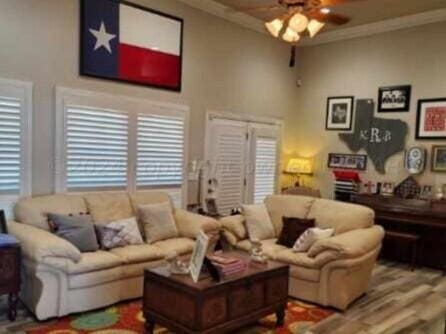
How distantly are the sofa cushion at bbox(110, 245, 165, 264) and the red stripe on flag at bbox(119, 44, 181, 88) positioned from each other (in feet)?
6.78

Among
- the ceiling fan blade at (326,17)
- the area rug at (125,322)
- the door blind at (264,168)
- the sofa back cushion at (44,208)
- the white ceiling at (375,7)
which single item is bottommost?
the area rug at (125,322)

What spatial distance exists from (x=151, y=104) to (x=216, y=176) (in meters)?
1.54

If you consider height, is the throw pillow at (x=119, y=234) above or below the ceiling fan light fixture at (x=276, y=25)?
below

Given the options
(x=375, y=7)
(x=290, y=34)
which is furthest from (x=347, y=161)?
(x=290, y=34)

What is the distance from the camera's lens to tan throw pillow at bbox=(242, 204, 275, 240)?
15.6 ft

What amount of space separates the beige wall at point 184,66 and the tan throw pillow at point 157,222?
104cm

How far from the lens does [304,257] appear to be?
4109mm

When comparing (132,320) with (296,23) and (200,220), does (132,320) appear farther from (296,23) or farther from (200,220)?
(296,23)

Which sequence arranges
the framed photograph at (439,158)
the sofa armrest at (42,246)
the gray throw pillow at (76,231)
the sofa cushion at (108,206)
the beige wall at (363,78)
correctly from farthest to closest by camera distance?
the beige wall at (363,78)
the framed photograph at (439,158)
the sofa cushion at (108,206)
the gray throw pillow at (76,231)
the sofa armrest at (42,246)

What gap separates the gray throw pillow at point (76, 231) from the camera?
3787 mm

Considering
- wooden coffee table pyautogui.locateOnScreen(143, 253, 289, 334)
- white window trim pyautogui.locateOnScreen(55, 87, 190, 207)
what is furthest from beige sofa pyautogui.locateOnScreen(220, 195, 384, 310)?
white window trim pyautogui.locateOnScreen(55, 87, 190, 207)

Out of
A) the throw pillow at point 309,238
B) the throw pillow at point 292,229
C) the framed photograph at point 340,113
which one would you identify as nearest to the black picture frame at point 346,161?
the framed photograph at point 340,113

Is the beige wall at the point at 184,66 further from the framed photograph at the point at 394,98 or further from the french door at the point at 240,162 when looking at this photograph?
the framed photograph at the point at 394,98

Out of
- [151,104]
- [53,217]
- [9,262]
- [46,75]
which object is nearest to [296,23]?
[151,104]
